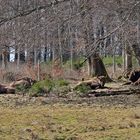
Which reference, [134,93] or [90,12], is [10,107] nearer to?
[90,12]

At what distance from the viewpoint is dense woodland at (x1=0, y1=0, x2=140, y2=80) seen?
10.1 metres

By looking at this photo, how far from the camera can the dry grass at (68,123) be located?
8.07m

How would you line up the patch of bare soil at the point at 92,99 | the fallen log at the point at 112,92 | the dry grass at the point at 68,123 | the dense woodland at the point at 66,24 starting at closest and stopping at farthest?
the dry grass at the point at 68,123, the dense woodland at the point at 66,24, the patch of bare soil at the point at 92,99, the fallen log at the point at 112,92

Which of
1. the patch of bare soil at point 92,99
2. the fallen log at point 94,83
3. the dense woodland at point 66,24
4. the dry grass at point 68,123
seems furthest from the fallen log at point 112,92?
the dry grass at point 68,123

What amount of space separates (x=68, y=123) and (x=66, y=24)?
2.34 metres

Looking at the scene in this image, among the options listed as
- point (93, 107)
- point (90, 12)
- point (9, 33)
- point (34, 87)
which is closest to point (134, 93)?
point (34, 87)

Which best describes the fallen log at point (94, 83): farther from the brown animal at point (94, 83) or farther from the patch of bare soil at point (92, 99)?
the patch of bare soil at point (92, 99)

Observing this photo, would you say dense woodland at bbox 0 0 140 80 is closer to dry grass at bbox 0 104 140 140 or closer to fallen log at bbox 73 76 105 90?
dry grass at bbox 0 104 140 140

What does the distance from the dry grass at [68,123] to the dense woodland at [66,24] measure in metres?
1.31

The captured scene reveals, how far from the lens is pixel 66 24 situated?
35.8 ft

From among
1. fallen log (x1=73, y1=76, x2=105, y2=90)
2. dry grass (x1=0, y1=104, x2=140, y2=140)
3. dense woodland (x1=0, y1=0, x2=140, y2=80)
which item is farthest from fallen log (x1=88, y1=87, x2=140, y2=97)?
dry grass (x1=0, y1=104, x2=140, y2=140)

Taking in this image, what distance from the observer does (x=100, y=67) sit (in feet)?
77.6

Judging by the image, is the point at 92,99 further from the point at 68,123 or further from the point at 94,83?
the point at 68,123

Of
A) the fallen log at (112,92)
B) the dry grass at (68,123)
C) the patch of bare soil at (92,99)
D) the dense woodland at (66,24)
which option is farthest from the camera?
the fallen log at (112,92)
